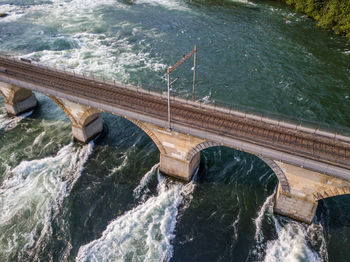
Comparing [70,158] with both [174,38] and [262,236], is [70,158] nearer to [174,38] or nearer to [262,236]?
[262,236]

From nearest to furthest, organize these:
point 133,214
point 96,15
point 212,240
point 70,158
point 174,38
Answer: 1. point 212,240
2. point 133,214
3. point 70,158
4. point 174,38
5. point 96,15

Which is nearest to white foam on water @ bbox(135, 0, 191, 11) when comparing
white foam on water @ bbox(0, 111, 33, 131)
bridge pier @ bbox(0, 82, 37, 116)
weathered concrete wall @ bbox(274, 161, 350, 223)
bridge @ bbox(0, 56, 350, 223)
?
bridge pier @ bbox(0, 82, 37, 116)

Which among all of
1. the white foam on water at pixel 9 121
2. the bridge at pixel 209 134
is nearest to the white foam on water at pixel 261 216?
the bridge at pixel 209 134

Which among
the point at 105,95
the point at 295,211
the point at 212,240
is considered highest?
the point at 105,95

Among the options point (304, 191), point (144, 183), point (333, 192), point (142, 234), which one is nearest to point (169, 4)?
point (144, 183)

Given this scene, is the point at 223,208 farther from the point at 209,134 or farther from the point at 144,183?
the point at 144,183

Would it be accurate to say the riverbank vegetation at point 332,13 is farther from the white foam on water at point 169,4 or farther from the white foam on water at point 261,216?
the white foam on water at point 261,216

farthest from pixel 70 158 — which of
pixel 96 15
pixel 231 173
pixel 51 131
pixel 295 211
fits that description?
pixel 96 15
